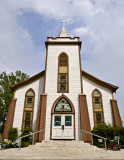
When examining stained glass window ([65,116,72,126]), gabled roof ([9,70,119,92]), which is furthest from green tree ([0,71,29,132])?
stained glass window ([65,116,72,126])

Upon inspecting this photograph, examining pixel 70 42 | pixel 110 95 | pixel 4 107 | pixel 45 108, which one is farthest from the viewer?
pixel 4 107

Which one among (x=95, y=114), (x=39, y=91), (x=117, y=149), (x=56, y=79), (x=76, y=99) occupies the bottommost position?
(x=117, y=149)

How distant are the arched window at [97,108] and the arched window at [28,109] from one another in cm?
773

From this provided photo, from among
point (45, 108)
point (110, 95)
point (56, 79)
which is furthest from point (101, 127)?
point (56, 79)

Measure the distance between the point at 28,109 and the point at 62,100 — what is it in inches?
176

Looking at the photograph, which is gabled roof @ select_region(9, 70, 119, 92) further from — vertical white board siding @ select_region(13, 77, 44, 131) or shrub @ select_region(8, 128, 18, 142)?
shrub @ select_region(8, 128, 18, 142)

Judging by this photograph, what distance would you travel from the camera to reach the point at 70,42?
770 inches

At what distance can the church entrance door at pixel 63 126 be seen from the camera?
46.0ft

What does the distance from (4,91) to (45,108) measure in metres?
14.7

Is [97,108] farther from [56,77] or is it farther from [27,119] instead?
[27,119]

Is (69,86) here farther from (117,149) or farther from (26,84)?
(117,149)

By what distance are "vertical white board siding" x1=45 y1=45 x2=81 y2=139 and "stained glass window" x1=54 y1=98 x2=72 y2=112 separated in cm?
63

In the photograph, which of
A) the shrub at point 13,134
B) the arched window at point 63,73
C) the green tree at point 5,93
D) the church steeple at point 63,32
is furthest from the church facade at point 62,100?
the green tree at point 5,93

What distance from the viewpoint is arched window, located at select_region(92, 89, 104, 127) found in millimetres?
15938
